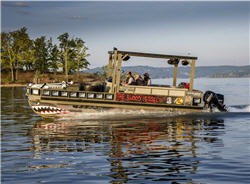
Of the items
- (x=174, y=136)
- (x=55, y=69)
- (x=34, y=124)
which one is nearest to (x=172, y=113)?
(x=174, y=136)

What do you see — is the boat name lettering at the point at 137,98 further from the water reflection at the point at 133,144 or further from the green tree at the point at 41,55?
the green tree at the point at 41,55

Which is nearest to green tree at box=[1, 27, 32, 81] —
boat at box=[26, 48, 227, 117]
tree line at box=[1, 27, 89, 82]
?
tree line at box=[1, 27, 89, 82]

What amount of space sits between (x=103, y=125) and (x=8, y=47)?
6849 centimetres

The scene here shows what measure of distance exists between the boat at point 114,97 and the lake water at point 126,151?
96 centimetres

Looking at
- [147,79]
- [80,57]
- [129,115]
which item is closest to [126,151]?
[129,115]

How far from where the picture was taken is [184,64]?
19000mm

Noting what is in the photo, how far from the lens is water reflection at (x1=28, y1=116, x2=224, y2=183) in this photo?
318 inches

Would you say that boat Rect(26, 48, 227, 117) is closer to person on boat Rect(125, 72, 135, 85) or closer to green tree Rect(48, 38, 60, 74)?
person on boat Rect(125, 72, 135, 85)

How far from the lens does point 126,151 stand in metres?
10.2

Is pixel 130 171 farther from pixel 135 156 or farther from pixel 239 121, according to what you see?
pixel 239 121

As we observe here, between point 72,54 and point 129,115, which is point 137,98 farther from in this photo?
point 72,54

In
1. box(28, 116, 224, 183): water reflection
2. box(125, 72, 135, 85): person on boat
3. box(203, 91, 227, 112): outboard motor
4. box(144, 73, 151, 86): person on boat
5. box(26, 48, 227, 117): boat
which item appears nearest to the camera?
box(28, 116, 224, 183): water reflection

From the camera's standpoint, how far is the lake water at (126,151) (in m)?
7.67

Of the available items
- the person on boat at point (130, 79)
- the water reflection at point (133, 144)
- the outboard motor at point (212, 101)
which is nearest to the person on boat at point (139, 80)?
the person on boat at point (130, 79)
